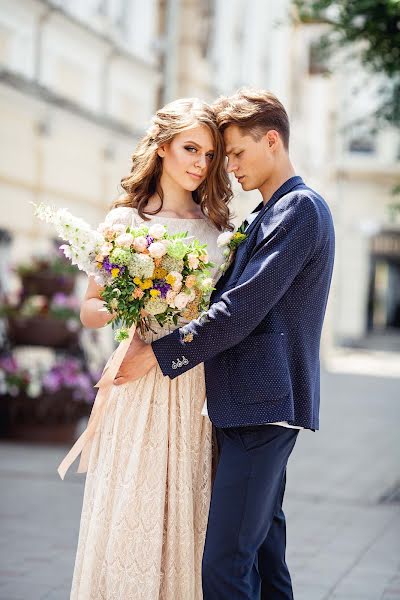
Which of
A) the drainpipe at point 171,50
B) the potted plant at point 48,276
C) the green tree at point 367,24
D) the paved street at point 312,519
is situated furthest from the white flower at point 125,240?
the drainpipe at point 171,50

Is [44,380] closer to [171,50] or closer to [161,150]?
[161,150]

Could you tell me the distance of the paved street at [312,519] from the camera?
17.8 feet

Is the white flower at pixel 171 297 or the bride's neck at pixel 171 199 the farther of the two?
the bride's neck at pixel 171 199

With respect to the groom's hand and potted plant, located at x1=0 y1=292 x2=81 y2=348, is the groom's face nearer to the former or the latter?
the groom's hand

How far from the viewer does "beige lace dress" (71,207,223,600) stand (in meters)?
3.84

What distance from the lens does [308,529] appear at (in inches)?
265

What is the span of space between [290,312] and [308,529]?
337cm

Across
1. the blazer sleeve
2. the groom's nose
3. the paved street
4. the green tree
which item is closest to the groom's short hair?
the groom's nose

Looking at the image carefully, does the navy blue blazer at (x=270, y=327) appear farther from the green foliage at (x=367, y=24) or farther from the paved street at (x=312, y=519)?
the green foliage at (x=367, y=24)

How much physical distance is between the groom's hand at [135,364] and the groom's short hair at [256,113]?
76 centimetres

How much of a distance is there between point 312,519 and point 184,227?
3.49m

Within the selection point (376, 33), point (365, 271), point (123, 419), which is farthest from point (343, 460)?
point (365, 271)

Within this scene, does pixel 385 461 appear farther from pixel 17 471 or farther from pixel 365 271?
pixel 365 271

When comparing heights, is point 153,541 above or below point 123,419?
below
